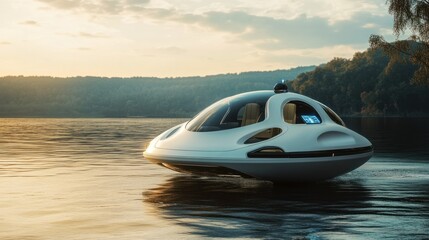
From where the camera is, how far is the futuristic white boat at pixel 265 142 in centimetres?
1248

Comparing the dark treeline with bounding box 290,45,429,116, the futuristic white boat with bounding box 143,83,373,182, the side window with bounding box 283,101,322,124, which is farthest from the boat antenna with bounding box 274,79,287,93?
the dark treeline with bounding box 290,45,429,116

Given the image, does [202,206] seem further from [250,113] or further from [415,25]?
[415,25]

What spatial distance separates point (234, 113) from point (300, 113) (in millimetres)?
1240

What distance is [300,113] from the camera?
13703 millimetres

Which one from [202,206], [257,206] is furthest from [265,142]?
[202,206]

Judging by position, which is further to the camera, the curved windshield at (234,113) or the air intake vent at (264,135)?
the curved windshield at (234,113)

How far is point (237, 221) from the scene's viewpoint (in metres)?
9.09

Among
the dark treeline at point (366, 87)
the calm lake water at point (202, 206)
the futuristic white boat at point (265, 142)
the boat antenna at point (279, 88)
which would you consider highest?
the dark treeline at point (366, 87)

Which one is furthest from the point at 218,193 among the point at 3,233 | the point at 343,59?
the point at 343,59

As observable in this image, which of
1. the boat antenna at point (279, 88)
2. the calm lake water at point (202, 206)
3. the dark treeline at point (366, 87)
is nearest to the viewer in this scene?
the calm lake water at point (202, 206)

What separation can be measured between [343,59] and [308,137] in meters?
165

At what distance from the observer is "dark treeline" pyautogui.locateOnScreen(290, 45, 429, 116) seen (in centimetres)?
14688

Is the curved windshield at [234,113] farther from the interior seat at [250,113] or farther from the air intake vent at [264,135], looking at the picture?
the air intake vent at [264,135]

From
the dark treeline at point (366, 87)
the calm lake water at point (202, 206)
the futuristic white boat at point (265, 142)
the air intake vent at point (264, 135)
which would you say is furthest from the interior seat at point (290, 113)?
the dark treeline at point (366, 87)
